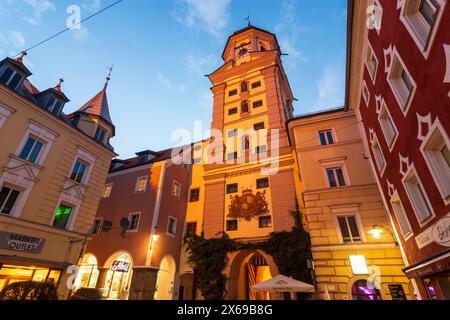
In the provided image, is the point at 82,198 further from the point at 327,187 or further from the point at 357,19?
the point at 357,19

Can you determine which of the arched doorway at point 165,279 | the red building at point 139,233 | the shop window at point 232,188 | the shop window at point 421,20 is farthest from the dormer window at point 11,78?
the shop window at point 421,20

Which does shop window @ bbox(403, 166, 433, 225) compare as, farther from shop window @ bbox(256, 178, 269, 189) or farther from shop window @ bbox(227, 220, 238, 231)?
shop window @ bbox(227, 220, 238, 231)

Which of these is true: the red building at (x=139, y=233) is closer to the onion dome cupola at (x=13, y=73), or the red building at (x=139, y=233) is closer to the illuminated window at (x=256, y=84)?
the onion dome cupola at (x=13, y=73)

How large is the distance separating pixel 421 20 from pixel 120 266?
82.4 feet

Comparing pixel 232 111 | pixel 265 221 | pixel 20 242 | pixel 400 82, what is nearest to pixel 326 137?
pixel 265 221

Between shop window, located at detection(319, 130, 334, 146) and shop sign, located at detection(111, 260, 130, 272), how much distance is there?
19615 mm

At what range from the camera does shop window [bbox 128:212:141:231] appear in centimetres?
2389

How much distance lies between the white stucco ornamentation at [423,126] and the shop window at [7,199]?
20.2 metres

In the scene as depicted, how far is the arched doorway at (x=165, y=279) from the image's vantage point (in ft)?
73.6

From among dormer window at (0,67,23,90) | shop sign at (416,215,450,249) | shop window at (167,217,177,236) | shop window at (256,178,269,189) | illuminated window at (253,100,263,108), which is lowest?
shop sign at (416,215,450,249)

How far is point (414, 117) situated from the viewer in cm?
859

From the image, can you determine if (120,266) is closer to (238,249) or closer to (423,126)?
(238,249)

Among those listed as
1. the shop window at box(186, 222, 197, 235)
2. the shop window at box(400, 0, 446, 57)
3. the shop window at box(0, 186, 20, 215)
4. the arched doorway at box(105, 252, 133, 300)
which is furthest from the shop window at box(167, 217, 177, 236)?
the shop window at box(400, 0, 446, 57)
